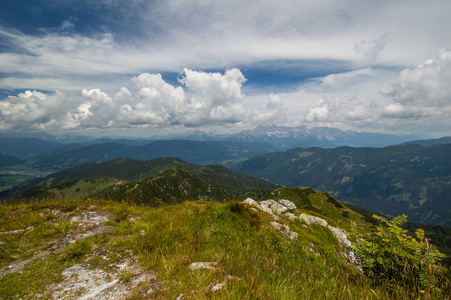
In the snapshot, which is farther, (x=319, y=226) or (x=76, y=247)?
(x=319, y=226)

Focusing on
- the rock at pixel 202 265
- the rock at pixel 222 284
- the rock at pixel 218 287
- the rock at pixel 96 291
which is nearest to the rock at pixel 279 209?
the rock at pixel 202 265

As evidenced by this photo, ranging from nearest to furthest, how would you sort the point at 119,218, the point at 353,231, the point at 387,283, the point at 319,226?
the point at 387,283, the point at 353,231, the point at 119,218, the point at 319,226

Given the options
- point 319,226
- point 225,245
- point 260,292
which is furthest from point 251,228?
point 319,226

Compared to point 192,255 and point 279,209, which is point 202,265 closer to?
point 192,255

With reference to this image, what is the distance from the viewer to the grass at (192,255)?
4.12 meters

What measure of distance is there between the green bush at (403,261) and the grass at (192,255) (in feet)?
1.46

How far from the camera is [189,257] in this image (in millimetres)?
5441

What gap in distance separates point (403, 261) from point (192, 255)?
18.3 feet

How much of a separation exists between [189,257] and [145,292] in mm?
1521

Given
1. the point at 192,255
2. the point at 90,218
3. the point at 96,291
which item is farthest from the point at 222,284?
the point at 90,218

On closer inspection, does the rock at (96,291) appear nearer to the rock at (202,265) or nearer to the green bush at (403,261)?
the rock at (202,265)

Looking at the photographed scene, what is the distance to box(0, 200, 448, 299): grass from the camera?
412cm

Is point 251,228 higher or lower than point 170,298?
lower

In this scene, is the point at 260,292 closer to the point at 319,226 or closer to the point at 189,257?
the point at 189,257
